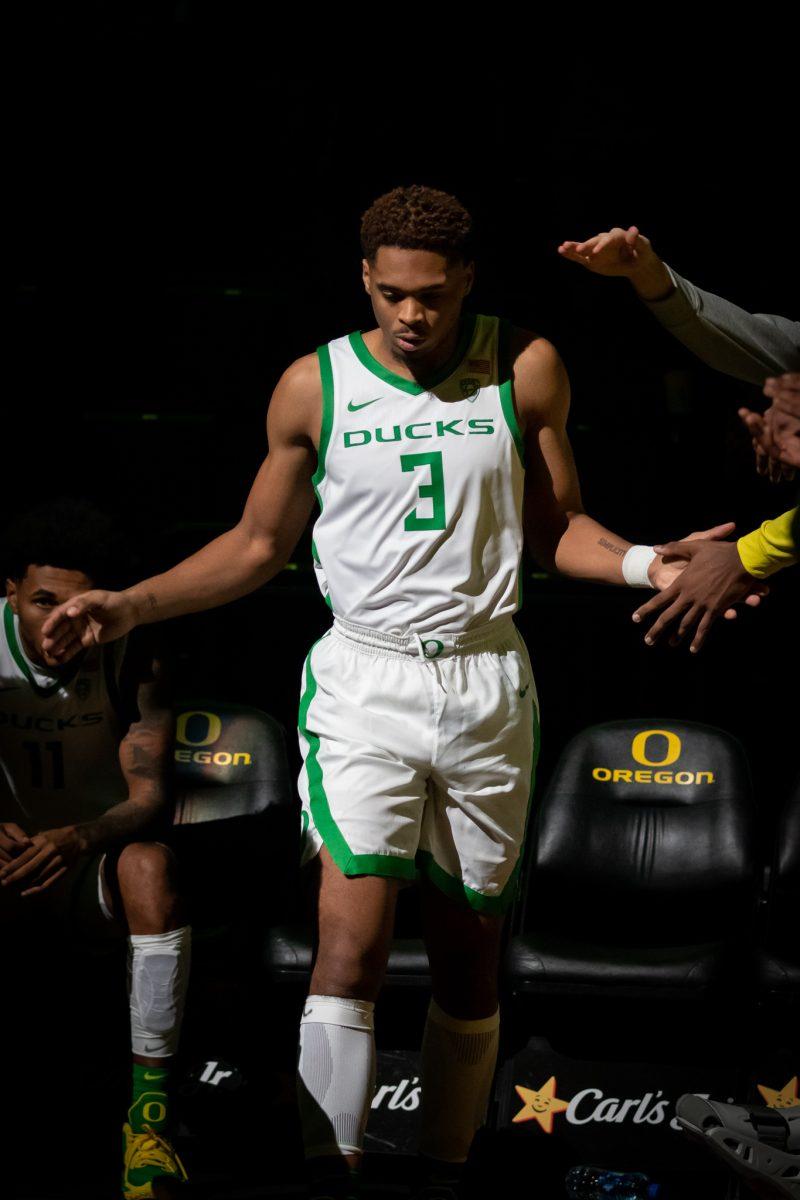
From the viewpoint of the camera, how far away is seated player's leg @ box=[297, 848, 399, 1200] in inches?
88.4

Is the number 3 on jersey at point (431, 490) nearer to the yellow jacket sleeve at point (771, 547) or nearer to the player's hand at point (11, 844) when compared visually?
the yellow jacket sleeve at point (771, 547)

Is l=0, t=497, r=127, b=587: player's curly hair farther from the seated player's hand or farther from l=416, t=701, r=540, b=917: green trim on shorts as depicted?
the seated player's hand

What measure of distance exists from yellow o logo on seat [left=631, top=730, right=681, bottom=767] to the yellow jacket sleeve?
4.18 ft

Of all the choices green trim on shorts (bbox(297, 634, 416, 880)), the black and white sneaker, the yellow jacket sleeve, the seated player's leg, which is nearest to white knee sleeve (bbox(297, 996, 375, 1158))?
the seated player's leg

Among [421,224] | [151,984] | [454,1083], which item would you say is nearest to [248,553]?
[421,224]

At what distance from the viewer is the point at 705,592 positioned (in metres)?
2.34

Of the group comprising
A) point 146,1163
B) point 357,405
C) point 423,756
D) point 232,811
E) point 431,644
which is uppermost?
point 357,405

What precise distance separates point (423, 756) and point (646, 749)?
1.35 meters

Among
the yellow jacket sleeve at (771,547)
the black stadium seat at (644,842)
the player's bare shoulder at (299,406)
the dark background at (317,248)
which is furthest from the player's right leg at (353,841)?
the dark background at (317,248)

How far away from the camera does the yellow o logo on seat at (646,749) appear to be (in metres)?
3.58

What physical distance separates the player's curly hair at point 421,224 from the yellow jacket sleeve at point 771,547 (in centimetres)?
73

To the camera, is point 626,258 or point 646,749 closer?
point 626,258

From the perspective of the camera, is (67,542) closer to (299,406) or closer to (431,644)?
(299,406)

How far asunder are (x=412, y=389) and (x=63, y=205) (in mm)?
2201
